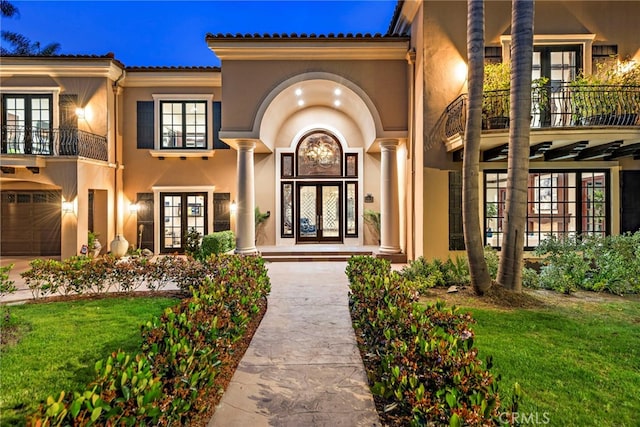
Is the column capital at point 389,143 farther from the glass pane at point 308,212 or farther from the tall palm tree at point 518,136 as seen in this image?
the tall palm tree at point 518,136

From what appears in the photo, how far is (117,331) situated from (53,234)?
39.9ft

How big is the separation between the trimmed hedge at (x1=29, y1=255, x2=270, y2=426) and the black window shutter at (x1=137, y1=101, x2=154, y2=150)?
11909 mm

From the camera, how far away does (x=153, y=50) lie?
152250 mm

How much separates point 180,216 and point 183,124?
3864 mm

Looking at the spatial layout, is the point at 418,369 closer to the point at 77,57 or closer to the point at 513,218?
the point at 513,218

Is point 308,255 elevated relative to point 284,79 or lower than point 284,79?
lower

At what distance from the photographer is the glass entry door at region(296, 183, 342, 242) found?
14656 mm

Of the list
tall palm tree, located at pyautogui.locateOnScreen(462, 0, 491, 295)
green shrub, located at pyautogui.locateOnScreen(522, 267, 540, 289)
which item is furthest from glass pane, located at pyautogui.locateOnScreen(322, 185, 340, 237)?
tall palm tree, located at pyautogui.locateOnScreen(462, 0, 491, 295)

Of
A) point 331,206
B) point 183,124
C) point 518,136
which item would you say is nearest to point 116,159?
point 183,124

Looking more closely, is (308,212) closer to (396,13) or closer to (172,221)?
(172,221)

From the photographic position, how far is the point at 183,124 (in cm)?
1441

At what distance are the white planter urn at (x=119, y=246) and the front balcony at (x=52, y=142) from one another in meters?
3.23

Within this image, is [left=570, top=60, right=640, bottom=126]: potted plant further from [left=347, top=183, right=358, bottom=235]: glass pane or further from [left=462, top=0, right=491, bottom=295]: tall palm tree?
[left=347, top=183, right=358, bottom=235]: glass pane

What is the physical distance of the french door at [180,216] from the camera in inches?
573
